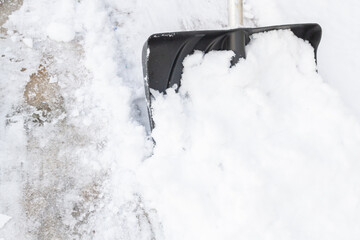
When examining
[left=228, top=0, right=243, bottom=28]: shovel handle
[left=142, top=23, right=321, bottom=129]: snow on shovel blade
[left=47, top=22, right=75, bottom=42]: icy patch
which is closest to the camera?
[left=142, top=23, right=321, bottom=129]: snow on shovel blade

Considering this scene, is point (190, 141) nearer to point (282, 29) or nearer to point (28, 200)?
point (282, 29)

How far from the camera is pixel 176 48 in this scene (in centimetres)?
130

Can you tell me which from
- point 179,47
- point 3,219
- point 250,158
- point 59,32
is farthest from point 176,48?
point 3,219

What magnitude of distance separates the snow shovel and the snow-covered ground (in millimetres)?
43

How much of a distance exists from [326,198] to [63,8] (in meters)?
1.66

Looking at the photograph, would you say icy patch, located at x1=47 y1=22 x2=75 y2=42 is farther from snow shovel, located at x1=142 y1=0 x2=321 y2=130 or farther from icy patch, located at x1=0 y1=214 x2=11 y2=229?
icy patch, located at x1=0 y1=214 x2=11 y2=229

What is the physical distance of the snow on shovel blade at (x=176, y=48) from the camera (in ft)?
4.11

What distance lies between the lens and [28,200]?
1417mm

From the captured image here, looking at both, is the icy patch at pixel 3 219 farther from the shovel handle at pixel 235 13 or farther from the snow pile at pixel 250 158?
the shovel handle at pixel 235 13

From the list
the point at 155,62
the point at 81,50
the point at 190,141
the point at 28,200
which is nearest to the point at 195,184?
the point at 190,141

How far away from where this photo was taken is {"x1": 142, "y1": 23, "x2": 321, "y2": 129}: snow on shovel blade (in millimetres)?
1253

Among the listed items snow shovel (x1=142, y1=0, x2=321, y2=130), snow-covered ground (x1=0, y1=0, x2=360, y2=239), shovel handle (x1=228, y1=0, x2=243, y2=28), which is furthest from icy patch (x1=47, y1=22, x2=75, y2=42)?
shovel handle (x1=228, y1=0, x2=243, y2=28)

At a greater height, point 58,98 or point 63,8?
point 63,8

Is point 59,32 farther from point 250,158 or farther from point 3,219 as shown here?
point 250,158
